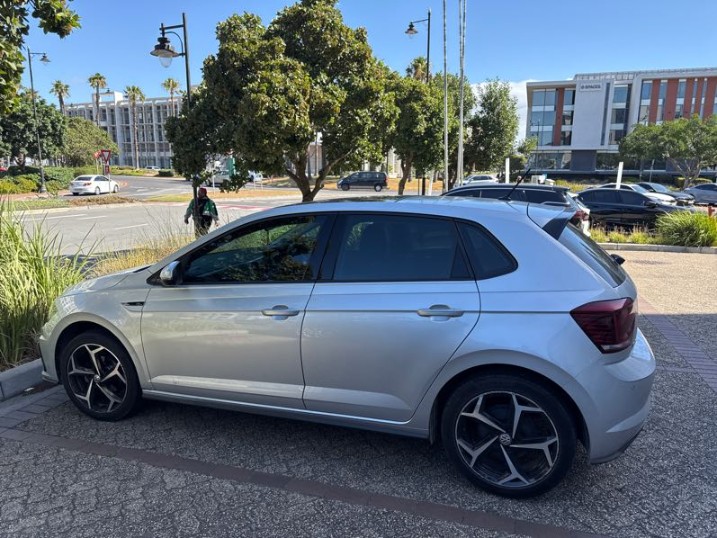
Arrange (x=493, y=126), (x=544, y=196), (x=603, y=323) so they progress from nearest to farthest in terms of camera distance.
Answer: (x=603, y=323), (x=544, y=196), (x=493, y=126)

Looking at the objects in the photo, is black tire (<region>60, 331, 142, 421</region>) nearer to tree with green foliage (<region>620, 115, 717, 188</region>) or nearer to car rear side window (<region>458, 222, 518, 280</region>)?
car rear side window (<region>458, 222, 518, 280</region>)

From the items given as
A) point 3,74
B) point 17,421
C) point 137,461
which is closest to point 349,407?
point 137,461

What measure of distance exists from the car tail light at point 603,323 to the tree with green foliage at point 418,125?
1448cm

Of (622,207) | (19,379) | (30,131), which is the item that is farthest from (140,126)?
(19,379)

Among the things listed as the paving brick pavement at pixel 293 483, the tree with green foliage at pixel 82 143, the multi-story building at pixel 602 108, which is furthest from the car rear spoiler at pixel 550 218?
the multi-story building at pixel 602 108

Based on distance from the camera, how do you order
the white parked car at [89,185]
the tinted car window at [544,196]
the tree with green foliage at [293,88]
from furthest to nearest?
the white parked car at [89,185] < the tinted car window at [544,196] < the tree with green foliage at [293,88]

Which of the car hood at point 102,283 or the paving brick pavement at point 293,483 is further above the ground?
the car hood at point 102,283

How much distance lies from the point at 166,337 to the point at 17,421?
155cm

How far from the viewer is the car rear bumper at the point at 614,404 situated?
267 cm

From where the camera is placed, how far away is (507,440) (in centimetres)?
286

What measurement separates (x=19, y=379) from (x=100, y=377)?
122 cm

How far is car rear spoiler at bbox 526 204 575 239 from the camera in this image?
2980mm

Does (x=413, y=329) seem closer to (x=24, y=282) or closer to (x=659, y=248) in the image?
(x=24, y=282)

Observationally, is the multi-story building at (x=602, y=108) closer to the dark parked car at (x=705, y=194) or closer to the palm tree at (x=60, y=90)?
the dark parked car at (x=705, y=194)
